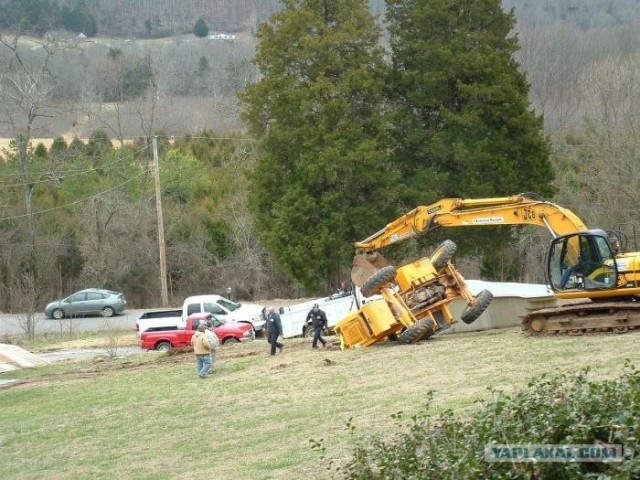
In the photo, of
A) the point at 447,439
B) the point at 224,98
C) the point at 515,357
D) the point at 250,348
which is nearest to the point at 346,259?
the point at 250,348

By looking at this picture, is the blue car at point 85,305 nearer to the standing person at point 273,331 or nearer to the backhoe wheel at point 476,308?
the standing person at point 273,331

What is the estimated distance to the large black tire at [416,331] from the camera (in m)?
26.0

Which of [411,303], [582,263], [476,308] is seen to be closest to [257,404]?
[411,303]

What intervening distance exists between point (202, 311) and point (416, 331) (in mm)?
15960

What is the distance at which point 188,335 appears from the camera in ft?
120

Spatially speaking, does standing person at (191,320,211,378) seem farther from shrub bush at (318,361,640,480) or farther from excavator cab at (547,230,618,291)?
shrub bush at (318,361,640,480)

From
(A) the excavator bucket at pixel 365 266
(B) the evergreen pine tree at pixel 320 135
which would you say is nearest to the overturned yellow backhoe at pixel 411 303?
(A) the excavator bucket at pixel 365 266

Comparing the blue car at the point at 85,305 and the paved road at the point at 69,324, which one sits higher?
the blue car at the point at 85,305

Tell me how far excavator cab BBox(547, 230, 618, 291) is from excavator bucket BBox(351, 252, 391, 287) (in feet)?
18.7

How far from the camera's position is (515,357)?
20688 mm

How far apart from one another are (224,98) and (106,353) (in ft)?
195

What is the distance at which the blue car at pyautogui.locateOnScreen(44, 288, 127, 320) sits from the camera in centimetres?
5309

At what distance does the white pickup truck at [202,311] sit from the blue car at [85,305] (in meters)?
12.7

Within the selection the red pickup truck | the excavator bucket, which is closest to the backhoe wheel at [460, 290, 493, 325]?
the excavator bucket
